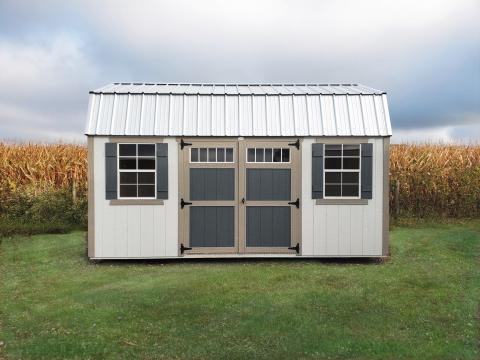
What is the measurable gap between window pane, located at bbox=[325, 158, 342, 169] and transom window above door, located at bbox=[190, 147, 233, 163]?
7.06 ft

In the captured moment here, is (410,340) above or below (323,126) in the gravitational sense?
below

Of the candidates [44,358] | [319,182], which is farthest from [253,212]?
[44,358]

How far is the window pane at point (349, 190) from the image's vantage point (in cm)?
1142

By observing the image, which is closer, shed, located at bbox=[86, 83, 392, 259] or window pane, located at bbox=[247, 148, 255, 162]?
shed, located at bbox=[86, 83, 392, 259]

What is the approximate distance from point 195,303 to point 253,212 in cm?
351

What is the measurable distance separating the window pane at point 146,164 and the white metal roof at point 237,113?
610mm

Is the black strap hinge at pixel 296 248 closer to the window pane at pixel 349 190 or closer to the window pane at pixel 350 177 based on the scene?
the window pane at pixel 349 190

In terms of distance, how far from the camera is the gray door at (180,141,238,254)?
37.2ft

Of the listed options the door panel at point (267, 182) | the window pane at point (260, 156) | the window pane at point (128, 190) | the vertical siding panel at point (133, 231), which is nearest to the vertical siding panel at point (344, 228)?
the door panel at point (267, 182)

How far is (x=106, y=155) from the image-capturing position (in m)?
11.1

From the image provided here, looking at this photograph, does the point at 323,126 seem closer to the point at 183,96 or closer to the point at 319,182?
the point at 319,182

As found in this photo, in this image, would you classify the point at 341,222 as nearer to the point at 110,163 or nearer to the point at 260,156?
the point at 260,156

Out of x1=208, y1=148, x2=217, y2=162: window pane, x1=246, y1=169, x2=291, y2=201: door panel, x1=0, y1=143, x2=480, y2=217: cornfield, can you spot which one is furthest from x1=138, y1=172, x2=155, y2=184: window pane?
x1=0, y1=143, x2=480, y2=217: cornfield

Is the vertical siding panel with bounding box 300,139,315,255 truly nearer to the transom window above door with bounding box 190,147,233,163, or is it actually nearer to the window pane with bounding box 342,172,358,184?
the window pane with bounding box 342,172,358,184
